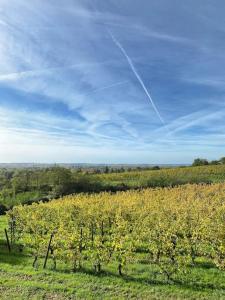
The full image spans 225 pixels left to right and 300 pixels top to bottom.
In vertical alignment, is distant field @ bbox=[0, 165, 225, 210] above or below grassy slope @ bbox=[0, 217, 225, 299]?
above

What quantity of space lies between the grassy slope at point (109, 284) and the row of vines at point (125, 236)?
17.4 inches

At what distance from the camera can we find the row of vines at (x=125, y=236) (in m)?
12.6

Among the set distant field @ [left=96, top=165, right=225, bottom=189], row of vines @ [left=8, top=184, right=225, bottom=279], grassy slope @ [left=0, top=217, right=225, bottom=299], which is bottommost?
grassy slope @ [left=0, top=217, right=225, bottom=299]

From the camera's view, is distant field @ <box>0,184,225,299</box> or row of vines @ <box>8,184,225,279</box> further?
row of vines @ <box>8,184,225,279</box>

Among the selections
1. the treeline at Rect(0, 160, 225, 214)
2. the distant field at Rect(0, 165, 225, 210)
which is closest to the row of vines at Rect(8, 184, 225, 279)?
the treeline at Rect(0, 160, 225, 214)

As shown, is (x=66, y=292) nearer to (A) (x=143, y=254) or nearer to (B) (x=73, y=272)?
(B) (x=73, y=272)

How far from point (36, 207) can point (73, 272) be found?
28.5ft

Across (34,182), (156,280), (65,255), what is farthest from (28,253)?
(34,182)

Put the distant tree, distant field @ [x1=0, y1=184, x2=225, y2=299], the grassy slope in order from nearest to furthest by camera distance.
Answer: the grassy slope, distant field @ [x1=0, y1=184, x2=225, y2=299], the distant tree

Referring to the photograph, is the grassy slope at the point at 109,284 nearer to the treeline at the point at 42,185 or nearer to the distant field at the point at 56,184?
the distant field at the point at 56,184

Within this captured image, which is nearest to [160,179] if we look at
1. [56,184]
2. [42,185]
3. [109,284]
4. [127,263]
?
[56,184]

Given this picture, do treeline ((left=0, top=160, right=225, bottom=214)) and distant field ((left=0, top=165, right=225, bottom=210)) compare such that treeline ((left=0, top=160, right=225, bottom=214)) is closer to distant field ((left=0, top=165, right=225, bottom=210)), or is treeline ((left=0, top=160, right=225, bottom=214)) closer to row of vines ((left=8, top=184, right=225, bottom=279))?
distant field ((left=0, top=165, right=225, bottom=210))

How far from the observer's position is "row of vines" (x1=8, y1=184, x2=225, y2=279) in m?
12.6

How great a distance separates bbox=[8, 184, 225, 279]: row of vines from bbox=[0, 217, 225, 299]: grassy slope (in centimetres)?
44
